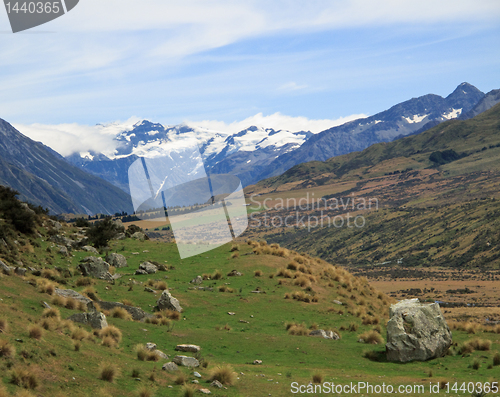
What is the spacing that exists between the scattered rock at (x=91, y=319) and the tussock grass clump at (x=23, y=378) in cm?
525

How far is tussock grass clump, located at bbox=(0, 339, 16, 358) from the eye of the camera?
428 inches

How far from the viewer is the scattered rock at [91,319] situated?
15734 millimetres

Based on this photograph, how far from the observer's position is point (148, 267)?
97.9 ft

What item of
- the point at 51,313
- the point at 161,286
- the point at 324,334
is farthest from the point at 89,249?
the point at 324,334

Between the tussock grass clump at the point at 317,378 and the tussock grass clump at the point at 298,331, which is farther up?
the tussock grass clump at the point at 317,378

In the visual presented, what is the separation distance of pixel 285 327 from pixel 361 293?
11863 mm

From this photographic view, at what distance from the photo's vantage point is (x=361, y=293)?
32.4m

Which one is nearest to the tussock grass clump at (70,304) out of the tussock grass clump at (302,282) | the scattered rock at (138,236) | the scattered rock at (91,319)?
the scattered rock at (91,319)

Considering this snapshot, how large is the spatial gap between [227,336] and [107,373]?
27.7ft

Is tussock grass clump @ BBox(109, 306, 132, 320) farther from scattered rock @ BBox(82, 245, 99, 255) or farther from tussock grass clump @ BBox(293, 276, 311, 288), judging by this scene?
scattered rock @ BBox(82, 245, 99, 255)

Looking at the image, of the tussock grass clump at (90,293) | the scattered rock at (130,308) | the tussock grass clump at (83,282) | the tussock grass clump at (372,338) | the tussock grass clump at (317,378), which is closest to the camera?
the tussock grass clump at (317,378)

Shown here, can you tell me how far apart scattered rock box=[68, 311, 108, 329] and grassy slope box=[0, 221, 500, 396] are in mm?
832

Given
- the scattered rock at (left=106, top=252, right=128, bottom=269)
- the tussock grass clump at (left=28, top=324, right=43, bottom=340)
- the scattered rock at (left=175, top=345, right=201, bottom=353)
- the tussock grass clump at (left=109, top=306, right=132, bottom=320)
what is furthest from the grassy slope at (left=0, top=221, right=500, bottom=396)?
the scattered rock at (left=106, top=252, right=128, bottom=269)

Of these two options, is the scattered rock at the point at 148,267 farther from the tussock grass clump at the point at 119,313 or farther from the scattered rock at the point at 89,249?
the tussock grass clump at the point at 119,313
